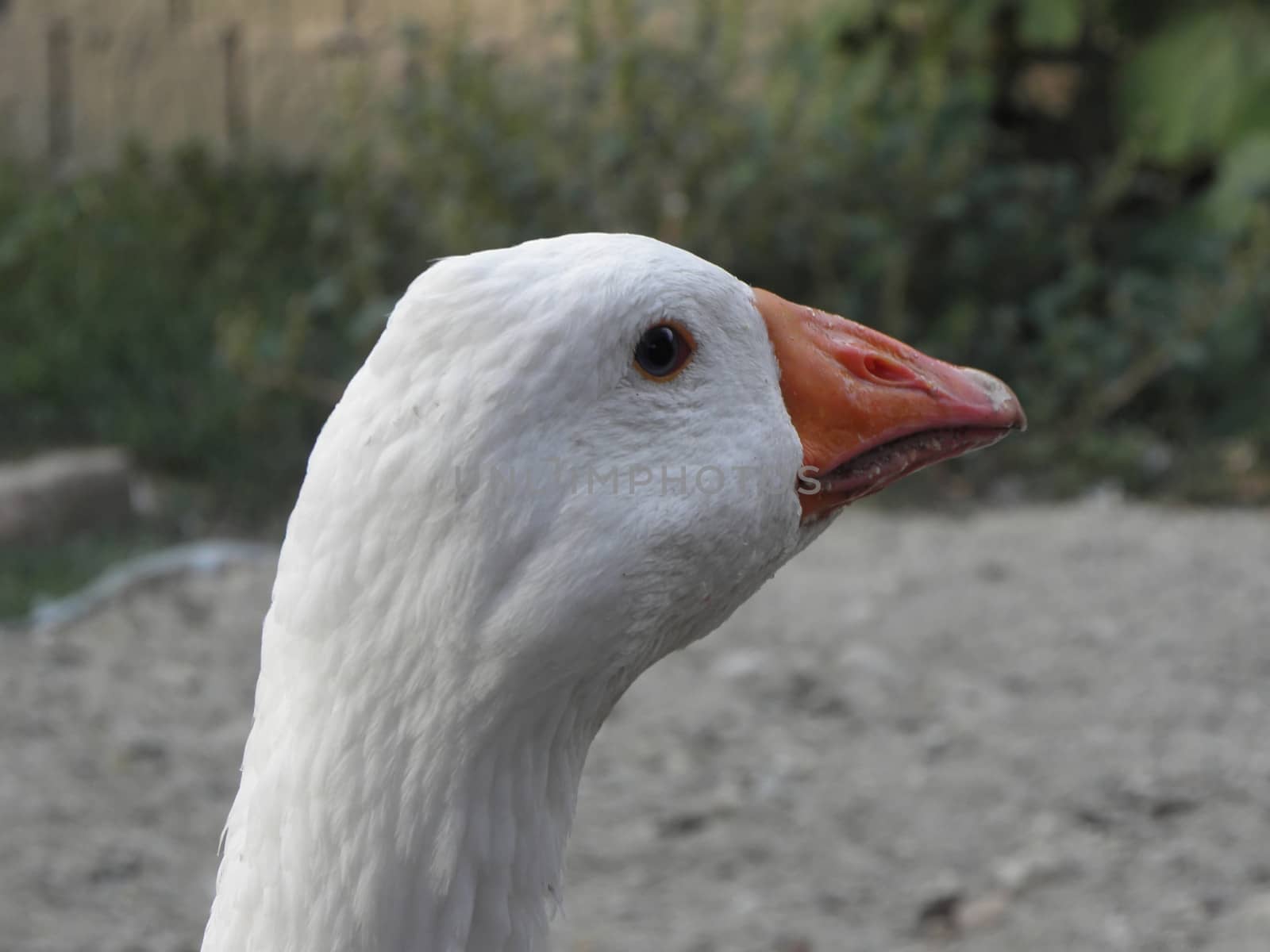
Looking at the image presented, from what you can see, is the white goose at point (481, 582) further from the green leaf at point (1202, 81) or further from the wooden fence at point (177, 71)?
the wooden fence at point (177, 71)

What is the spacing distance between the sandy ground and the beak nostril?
4.81 ft

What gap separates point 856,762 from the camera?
11.2 feet

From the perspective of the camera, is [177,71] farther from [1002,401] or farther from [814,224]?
[1002,401]

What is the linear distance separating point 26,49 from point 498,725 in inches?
293

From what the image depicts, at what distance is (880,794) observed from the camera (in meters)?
3.27

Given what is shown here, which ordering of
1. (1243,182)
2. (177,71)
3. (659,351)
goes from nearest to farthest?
(659,351) < (1243,182) < (177,71)

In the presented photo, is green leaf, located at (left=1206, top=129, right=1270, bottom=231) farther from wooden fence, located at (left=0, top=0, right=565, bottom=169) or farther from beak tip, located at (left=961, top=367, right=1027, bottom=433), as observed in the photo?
beak tip, located at (left=961, top=367, right=1027, bottom=433)

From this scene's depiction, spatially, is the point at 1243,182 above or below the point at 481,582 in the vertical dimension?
below

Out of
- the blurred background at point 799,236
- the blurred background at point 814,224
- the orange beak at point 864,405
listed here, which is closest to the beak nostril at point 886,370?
the orange beak at point 864,405

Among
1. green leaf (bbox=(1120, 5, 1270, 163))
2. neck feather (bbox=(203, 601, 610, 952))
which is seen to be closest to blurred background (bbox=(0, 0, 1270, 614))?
green leaf (bbox=(1120, 5, 1270, 163))

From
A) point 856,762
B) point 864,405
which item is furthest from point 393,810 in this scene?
point 856,762

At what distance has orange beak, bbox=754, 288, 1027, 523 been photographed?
150 centimetres

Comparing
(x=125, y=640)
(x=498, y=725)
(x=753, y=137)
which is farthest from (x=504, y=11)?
(x=498, y=725)

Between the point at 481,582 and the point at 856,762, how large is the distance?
2320 mm
